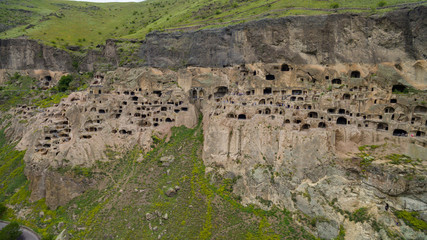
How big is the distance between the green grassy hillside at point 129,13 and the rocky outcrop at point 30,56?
5284mm

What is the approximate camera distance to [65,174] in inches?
1411

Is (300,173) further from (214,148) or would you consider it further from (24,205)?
(24,205)

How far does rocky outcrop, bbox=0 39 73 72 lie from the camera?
63.7 meters

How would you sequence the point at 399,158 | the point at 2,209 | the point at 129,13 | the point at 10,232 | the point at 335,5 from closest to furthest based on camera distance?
1. the point at 399,158
2. the point at 10,232
3. the point at 2,209
4. the point at 335,5
5. the point at 129,13

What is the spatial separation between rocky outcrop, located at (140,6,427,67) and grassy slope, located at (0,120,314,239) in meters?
18.8

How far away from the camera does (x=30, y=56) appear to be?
6378 centimetres

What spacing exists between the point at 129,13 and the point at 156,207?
107 meters

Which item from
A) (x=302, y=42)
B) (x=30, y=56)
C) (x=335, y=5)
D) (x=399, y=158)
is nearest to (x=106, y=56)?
(x=30, y=56)

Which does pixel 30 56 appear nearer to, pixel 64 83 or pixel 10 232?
pixel 64 83

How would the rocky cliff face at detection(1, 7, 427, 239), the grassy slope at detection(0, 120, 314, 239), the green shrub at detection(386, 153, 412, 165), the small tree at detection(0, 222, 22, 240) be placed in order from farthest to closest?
the small tree at detection(0, 222, 22, 240)
the grassy slope at detection(0, 120, 314, 239)
the rocky cliff face at detection(1, 7, 427, 239)
the green shrub at detection(386, 153, 412, 165)

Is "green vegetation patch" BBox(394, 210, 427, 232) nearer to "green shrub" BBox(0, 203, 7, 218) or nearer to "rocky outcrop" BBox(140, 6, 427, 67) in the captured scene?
"rocky outcrop" BBox(140, 6, 427, 67)

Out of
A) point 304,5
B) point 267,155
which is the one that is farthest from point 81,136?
point 304,5

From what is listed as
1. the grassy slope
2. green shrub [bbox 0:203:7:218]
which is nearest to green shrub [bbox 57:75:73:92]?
the grassy slope

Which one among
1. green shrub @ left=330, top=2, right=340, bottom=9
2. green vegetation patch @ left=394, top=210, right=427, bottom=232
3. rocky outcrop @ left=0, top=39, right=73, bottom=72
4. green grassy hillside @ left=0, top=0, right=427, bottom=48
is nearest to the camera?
green vegetation patch @ left=394, top=210, right=427, bottom=232
